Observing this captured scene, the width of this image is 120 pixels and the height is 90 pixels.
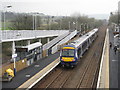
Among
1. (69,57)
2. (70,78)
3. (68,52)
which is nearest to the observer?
(70,78)

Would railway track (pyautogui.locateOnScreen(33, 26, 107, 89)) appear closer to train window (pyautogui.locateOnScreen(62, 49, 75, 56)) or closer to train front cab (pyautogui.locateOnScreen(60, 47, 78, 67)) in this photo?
train front cab (pyautogui.locateOnScreen(60, 47, 78, 67))

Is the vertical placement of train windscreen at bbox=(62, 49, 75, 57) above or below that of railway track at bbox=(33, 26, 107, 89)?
above

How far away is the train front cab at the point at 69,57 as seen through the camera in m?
18.5

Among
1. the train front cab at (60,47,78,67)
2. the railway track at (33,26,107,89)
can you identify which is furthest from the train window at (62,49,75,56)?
the railway track at (33,26,107,89)

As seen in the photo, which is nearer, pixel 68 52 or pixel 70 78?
pixel 70 78

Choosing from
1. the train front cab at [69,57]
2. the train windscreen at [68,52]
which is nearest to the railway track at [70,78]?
the train front cab at [69,57]

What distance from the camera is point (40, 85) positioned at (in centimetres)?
1380

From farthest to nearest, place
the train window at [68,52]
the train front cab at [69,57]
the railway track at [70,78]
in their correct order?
the train window at [68,52] → the train front cab at [69,57] → the railway track at [70,78]

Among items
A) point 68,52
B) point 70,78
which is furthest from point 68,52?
point 70,78

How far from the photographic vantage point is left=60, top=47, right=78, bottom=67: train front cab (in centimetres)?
1846

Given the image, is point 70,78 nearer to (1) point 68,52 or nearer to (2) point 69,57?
(2) point 69,57

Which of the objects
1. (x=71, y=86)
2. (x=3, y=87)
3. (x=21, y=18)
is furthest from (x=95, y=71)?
(x=21, y=18)

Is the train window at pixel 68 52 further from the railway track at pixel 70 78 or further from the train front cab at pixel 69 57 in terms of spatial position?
the railway track at pixel 70 78

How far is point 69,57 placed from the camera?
18625 mm
